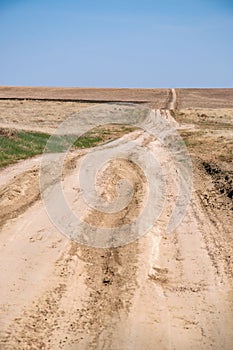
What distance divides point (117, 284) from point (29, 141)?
18864 millimetres

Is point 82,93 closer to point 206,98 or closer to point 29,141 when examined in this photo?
point 206,98

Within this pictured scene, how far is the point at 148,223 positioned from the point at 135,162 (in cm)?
910

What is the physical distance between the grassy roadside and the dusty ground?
7108 millimetres

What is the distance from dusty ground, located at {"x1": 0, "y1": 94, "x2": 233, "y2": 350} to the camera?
8103 millimetres

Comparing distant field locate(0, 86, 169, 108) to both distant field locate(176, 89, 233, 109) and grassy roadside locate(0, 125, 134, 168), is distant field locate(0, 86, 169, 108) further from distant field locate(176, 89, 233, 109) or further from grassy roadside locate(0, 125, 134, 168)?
grassy roadside locate(0, 125, 134, 168)

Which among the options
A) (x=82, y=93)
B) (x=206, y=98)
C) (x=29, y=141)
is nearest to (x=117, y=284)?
(x=29, y=141)

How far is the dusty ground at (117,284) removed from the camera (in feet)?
26.6

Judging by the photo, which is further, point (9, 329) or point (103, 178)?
point (103, 178)

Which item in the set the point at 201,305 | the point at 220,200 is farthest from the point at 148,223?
the point at 201,305

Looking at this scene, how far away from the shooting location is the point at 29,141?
1094 inches

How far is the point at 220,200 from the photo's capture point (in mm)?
16984

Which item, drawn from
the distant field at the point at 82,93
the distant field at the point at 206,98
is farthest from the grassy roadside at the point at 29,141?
the distant field at the point at 82,93

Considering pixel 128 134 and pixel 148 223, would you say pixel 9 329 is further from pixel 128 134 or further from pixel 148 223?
pixel 128 134

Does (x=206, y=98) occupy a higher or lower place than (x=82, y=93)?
higher
